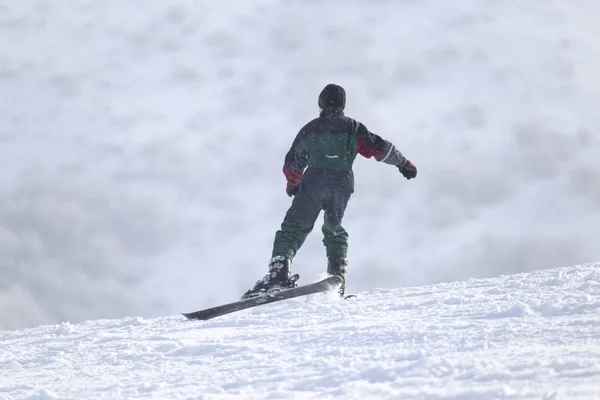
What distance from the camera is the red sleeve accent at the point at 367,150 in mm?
5854

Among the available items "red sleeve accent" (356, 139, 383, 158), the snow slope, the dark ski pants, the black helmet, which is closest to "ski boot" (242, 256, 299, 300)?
the dark ski pants

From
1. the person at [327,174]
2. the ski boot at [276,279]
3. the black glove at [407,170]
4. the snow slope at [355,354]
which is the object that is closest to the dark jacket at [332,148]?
the person at [327,174]

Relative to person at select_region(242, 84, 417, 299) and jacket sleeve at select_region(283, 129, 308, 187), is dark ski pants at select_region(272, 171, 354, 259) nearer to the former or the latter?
person at select_region(242, 84, 417, 299)

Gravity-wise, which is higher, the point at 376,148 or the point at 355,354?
the point at 376,148

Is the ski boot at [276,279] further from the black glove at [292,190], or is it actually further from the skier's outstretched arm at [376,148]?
the skier's outstretched arm at [376,148]

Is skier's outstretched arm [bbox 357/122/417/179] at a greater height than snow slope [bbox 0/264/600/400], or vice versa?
skier's outstretched arm [bbox 357/122/417/179]

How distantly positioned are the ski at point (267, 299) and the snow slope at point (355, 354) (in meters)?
0.26

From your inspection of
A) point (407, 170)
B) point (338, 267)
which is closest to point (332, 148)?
point (407, 170)

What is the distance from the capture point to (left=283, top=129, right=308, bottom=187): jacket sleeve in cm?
578

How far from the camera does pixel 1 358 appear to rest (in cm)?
402

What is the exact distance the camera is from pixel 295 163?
582cm

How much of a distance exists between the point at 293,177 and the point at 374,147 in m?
0.91

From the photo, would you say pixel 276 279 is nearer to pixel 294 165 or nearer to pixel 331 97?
pixel 294 165

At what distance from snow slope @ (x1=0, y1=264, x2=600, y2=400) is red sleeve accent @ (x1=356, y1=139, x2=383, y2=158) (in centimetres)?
182
